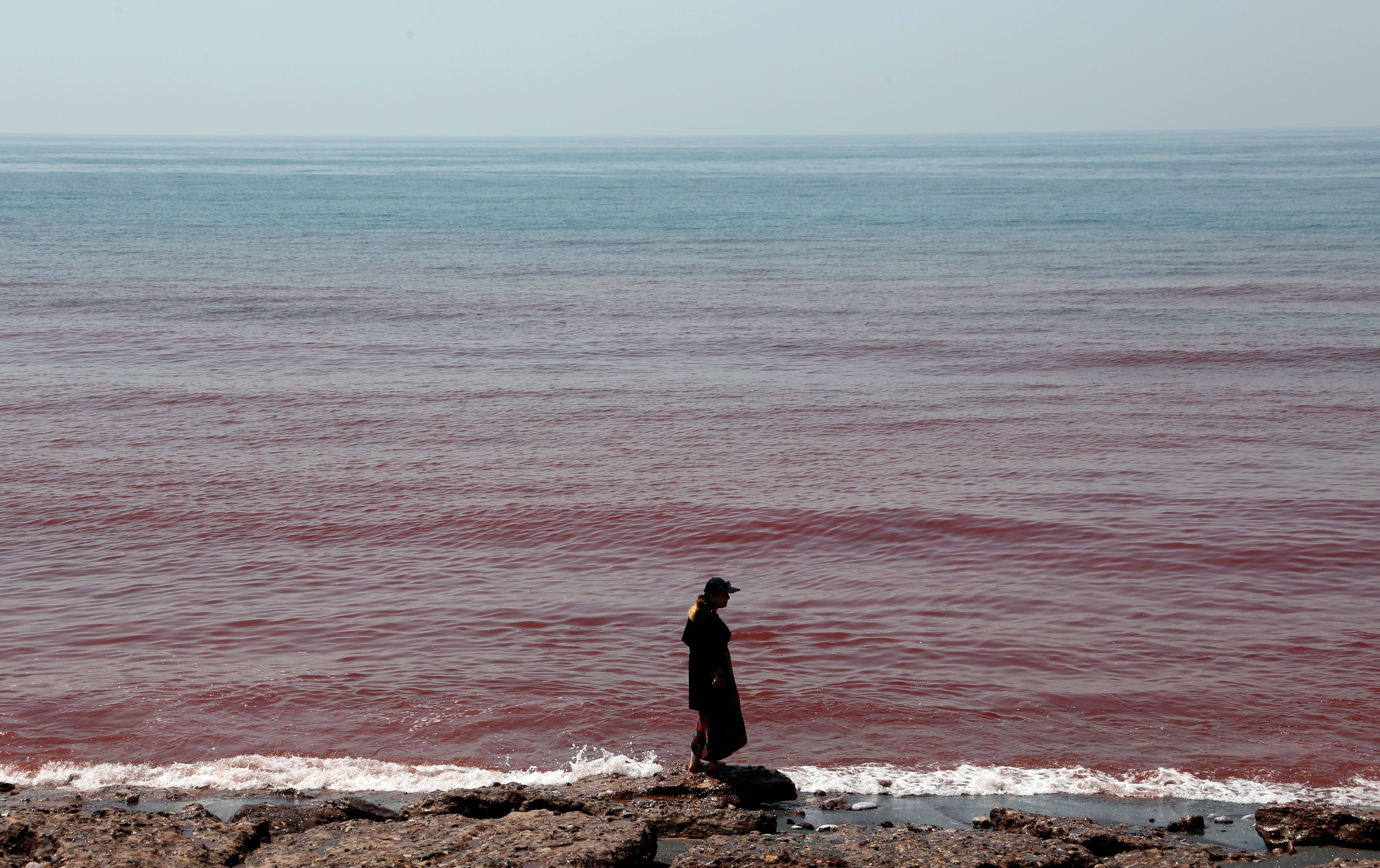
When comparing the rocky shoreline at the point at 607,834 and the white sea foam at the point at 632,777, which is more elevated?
the rocky shoreline at the point at 607,834

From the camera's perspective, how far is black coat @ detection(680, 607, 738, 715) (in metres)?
7.57

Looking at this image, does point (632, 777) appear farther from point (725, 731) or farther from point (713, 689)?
point (713, 689)

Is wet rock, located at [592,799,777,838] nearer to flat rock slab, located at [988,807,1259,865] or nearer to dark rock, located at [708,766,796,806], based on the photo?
dark rock, located at [708,766,796,806]

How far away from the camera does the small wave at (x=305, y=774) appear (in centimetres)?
810

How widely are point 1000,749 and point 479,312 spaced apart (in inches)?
936

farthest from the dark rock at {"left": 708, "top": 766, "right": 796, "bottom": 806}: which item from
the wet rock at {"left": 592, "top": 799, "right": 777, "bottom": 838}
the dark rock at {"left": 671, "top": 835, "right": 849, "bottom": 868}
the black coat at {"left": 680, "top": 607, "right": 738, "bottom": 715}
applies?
the dark rock at {"left": 671, "top": 835, "right": 849, "bottom": 868}

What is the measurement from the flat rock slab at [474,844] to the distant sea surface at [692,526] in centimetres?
148

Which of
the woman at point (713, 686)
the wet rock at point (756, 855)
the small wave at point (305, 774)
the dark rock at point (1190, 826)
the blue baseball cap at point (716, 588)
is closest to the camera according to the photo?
the wet rock at point (756, 855)

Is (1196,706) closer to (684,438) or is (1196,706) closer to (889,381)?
(684,438)

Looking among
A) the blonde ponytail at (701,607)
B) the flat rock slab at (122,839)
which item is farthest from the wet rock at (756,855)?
the flat rock slab at (122,839)

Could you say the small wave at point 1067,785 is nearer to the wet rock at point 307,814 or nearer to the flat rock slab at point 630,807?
the flat rock slab at point 630,807

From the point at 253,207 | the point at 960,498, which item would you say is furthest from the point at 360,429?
the point at 253,207

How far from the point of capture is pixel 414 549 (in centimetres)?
1338

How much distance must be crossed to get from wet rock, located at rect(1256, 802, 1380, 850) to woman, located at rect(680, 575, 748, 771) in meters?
3.22
